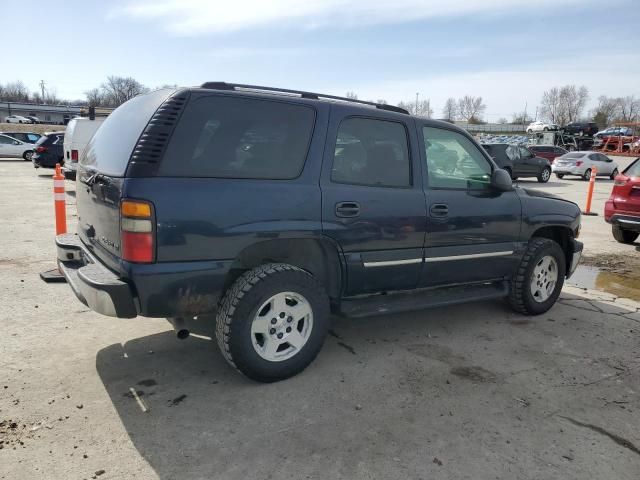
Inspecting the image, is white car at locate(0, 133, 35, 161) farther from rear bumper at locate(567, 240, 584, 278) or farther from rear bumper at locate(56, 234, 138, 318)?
rear bumper at locate(567, 240, 584, 278)

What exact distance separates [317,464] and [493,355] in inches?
83.5

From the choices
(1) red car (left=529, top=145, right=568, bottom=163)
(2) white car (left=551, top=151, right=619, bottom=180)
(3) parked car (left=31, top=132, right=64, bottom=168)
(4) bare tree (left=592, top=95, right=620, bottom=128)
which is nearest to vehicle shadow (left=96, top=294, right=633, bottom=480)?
(3) parked car (left=31, top=132, right=64, bottom=168)

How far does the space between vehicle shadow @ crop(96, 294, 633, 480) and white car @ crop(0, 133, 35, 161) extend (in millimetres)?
25798

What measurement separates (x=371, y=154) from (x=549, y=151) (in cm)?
2888

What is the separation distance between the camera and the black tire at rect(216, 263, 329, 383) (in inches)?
128

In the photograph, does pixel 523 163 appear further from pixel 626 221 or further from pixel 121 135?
pixel 121 135

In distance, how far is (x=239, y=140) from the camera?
3.29 meters

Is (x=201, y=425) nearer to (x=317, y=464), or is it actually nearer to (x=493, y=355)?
(x=317, y=464)

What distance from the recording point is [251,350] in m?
3.31

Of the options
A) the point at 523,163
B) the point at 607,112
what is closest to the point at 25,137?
the point at 523,163

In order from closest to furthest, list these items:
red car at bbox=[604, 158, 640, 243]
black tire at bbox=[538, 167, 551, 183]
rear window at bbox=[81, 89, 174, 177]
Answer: rear window at bbox=[81, 89, 174, 177] → red car at bbox=[604, 158, 640, 243] → black tire at bbox=[538, 167, 551, 183]

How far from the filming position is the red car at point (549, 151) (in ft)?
95.7

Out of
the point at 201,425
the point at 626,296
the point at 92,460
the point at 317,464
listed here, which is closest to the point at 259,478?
the point at 317,464

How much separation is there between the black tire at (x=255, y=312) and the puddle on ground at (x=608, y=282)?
447 cm
